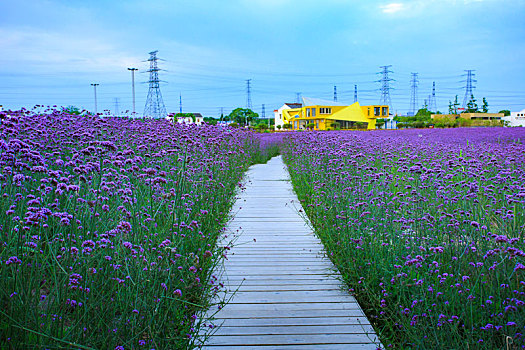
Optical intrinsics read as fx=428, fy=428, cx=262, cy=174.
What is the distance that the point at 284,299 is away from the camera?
126 inches

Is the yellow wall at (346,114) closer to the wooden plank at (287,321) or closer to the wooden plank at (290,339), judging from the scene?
the wooden plank at (287,321)

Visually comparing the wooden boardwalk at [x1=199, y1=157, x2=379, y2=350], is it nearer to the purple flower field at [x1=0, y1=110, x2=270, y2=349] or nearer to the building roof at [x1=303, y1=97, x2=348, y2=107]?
the purple flower field at [x1=0, y1=110, x2=270, y2=349]

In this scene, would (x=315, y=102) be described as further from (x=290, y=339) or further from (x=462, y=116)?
(x=290, y=339)

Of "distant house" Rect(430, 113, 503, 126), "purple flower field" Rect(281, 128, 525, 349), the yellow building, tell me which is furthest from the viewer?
the yellow building

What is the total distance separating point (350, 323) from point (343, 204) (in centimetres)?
185

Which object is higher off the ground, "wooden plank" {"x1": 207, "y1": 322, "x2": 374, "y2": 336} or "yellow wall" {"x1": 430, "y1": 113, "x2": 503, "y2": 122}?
"yellow wall" {"x1": 430, "y1": 113, "x2": 503, "y2": 122}

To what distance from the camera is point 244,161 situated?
36.1 feet

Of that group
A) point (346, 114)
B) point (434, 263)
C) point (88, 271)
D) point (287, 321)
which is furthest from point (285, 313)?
point (346, 114)

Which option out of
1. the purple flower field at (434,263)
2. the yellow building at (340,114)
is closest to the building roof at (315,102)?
the yellow building at (340,114)

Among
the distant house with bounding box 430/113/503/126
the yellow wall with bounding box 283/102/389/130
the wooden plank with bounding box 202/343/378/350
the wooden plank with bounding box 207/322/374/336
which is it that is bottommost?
the wooden plank with bounding box 202/343/378/350

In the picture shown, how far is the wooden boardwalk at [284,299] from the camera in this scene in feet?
8.53

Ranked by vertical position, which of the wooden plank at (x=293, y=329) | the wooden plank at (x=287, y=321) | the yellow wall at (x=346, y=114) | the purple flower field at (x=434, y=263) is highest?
the yellow wall at (x=346, y=114)

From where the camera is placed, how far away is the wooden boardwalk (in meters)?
2.60

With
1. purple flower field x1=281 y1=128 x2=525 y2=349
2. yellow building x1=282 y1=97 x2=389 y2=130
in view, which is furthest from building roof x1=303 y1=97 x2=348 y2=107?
purple flower field x1=281 y1=128 x2=525 y2=349
